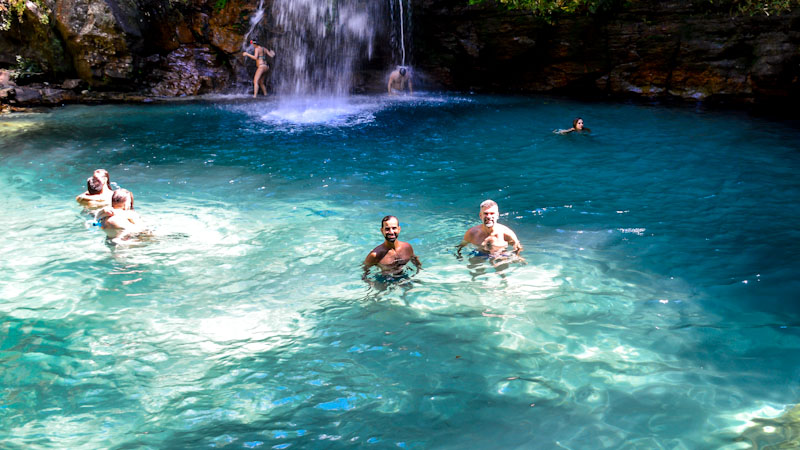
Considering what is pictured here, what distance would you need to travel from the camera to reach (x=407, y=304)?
6.80m

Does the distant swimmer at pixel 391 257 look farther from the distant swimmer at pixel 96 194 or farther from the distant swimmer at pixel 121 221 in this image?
the distant swimmer at pixel 96 194

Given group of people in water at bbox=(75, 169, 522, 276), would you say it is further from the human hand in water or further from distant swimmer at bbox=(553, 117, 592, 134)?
distant swimmer at bbox=(553, 117, 592, 134)

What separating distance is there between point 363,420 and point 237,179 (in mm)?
8055

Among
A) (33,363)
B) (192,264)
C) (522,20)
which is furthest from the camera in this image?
(522,20)

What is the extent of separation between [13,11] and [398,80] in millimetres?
13346

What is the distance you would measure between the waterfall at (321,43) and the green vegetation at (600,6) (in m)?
4.60

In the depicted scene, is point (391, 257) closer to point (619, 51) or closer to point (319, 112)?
point (319, 112)

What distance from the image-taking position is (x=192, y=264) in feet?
26.3

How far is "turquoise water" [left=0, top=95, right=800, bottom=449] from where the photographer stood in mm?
4777

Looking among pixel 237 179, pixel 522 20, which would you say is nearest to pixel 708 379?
pixel 237 179

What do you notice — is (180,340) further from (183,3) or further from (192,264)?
(183,3)

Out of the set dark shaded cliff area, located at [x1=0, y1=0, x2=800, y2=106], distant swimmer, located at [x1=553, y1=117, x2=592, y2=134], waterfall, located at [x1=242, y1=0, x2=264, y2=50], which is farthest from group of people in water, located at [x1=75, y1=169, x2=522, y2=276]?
waterfall, located at [x1=242, y1=0, x2=264, y2=50]

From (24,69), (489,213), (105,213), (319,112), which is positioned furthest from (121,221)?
(24,69)

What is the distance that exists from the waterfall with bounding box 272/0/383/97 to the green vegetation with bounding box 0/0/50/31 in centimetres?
765
